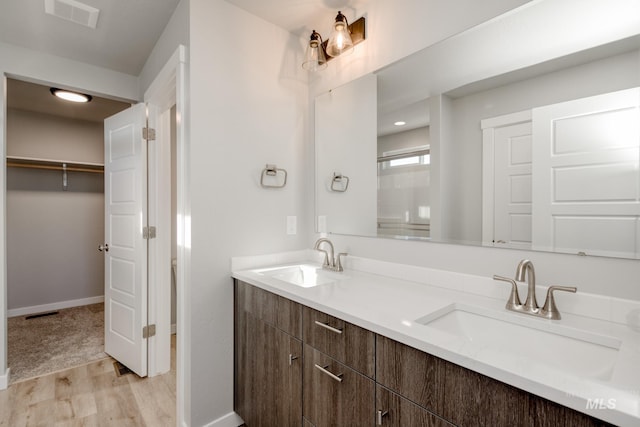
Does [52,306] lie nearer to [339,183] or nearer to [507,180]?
[339,183]

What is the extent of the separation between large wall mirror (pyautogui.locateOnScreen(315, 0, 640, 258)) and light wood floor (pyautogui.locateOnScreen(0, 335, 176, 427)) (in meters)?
1.82

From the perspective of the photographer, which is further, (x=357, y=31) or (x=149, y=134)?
(x=149, y=134)

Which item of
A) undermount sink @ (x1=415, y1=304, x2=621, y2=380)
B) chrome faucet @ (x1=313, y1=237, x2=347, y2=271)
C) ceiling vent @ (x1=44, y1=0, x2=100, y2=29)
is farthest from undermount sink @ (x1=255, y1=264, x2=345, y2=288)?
ceiling vent @ (x1=44, y1=0, x2=100, y2=29)

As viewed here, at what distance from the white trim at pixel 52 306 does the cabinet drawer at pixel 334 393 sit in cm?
425

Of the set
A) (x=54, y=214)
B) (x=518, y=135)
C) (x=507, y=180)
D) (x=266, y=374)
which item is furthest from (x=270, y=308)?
(x=54, y=214)

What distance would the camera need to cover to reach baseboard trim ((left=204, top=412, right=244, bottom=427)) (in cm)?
175

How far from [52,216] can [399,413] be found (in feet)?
15.7

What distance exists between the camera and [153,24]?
6.68 ft

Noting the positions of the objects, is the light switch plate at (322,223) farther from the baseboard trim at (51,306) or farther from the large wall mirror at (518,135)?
the baseboard trim at (51,306)

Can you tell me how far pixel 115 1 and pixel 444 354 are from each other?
7.97 ft

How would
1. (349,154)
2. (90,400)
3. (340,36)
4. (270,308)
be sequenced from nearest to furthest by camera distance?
(270,308) < (340,36) < (349,154) < (90,400)

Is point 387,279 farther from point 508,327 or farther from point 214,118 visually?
point 214,118

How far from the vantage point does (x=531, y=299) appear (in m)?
1.08

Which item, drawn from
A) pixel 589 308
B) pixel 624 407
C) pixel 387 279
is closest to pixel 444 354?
pixel 624 407
